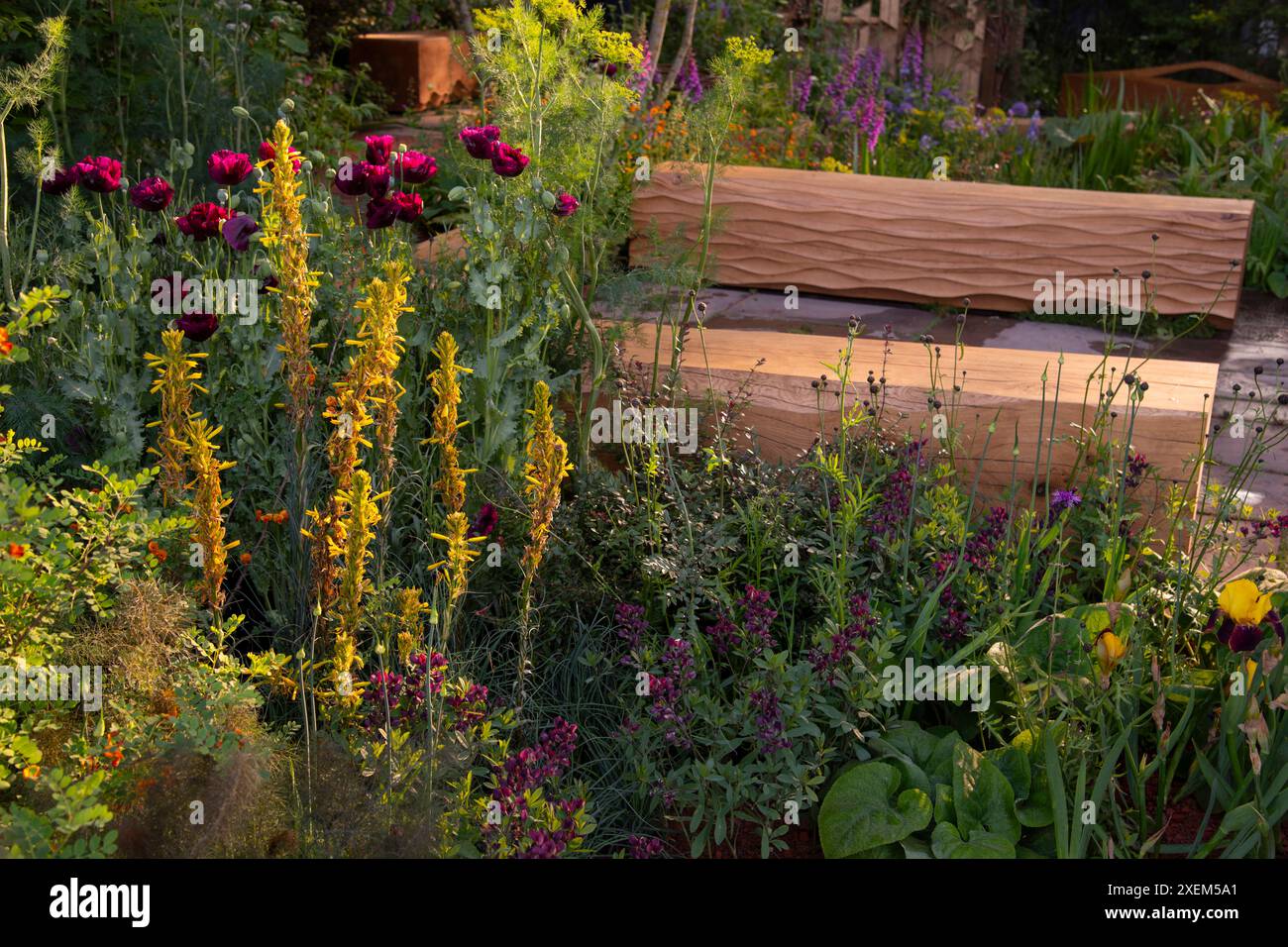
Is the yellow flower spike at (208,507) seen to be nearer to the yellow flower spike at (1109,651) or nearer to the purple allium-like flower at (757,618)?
the purple allium-like flower at (757,618)

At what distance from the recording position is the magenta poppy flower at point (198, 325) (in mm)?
2709

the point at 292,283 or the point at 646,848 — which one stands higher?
the point at 292,283

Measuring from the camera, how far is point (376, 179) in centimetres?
296

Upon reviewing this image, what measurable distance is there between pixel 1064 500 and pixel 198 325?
200 cm

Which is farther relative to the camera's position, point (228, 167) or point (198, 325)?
point (228, 167)

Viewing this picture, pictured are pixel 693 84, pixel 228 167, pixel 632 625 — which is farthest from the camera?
pixel 693 84

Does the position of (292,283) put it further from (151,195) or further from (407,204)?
(151,195)

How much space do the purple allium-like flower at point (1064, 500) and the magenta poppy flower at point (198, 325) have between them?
1958 mm

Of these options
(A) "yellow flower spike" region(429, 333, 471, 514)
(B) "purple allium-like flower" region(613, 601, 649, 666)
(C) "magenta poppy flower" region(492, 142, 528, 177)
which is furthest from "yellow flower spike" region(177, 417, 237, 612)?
(C) "magenta poppy flower" region(492, 142, 528, 177)

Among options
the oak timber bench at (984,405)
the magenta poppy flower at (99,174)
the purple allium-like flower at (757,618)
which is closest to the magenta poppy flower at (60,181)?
the magenta poppy flower at (99,174)

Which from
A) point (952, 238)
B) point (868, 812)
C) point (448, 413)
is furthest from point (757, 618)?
point (952, 238)

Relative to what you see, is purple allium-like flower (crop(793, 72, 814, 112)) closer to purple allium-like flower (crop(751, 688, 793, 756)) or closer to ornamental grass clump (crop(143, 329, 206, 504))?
purple allium-like flower (crop(751, 688, 793, 756))

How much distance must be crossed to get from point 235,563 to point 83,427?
1.69 ft
